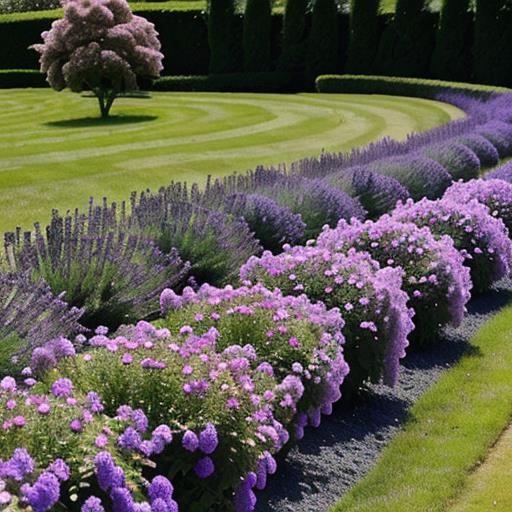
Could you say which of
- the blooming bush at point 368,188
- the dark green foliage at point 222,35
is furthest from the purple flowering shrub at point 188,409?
the dark green foliage at point 222,35

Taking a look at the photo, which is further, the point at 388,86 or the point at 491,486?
the point at 388,86

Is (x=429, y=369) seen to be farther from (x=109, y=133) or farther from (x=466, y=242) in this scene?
(x=109, y=133)

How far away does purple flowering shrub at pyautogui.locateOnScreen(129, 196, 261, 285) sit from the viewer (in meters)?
6.83

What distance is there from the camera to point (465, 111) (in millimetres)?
23266

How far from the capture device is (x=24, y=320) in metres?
4.72

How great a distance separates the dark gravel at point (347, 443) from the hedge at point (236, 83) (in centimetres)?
2759

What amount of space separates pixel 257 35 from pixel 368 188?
85.4 ft

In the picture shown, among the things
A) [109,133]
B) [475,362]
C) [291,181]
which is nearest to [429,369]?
[475,362]

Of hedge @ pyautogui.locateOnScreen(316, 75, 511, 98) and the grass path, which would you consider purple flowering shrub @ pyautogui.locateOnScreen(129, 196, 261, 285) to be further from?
hedge @ pyautogui.locateOnScreen(316, 75, 511, 98)

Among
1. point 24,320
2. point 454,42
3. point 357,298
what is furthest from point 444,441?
point 454,42

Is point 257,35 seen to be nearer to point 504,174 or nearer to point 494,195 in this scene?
point 504,174

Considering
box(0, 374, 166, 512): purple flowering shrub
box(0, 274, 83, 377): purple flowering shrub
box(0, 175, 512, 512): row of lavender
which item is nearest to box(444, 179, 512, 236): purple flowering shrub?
box(0, 175, 512, 512): row of lavender

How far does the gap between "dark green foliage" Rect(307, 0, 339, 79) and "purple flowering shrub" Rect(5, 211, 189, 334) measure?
28.6 metres

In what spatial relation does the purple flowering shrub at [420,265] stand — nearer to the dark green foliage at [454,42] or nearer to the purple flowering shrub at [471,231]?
the purple flowering shrub at [471,231]
